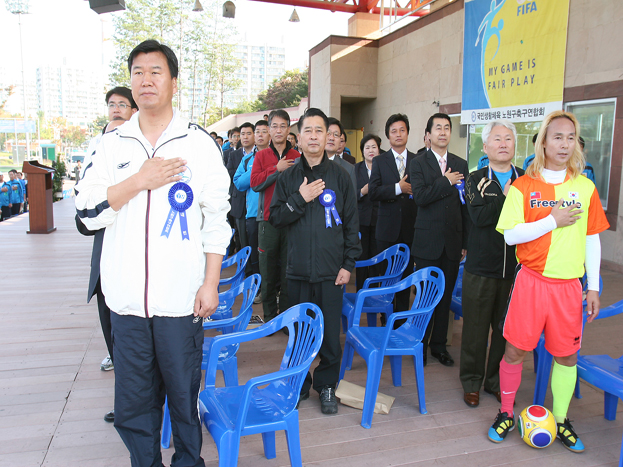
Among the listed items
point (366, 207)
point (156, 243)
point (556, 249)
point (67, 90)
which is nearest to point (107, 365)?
point (156, 243)

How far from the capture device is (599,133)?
6.01m

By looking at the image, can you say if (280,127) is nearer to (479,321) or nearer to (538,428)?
(479,321)

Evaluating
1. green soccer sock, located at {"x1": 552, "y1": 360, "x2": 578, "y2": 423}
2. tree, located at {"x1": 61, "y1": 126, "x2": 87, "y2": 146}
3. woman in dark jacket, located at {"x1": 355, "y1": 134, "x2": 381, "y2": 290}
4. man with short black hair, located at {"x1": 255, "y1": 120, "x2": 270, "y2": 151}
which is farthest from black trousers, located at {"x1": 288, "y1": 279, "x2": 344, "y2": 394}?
tree, located at {"x1": 61, "y1": 126, "x2": 87, "y2": 146}

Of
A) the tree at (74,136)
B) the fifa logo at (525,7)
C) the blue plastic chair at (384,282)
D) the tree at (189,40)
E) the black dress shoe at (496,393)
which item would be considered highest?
the tree at (189,40)

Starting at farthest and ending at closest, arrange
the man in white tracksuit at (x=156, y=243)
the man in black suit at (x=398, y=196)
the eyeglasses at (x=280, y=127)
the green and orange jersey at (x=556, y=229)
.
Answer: the eyeglasses at (x=280, y=127)
the man in black suit at (x=398, y=196)
the green and orange jersey at (x=556, y=229)
the man in white tracksuit at (x=156, y=243)

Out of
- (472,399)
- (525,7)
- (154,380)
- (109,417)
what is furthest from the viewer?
(525,7)

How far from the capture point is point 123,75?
91.7 feet

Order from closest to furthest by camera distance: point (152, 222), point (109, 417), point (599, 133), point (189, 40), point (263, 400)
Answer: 1. point (152, 222)
2. point (263, 400)
3. point (109, 417)
4. point (599, 133)
5. point (189, 40)

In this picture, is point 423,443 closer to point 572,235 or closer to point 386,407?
point 386,407

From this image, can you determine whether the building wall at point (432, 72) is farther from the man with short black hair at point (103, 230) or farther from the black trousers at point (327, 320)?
the man with short black hair at point (103, 230)

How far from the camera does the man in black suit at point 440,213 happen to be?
3143 mm

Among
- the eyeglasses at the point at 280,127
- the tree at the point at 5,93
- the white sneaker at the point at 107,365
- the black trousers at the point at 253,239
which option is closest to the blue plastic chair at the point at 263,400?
the white sneaker at the point at 107,365

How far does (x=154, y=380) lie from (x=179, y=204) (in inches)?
27.5

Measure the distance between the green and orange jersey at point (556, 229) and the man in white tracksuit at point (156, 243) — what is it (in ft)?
4.72
